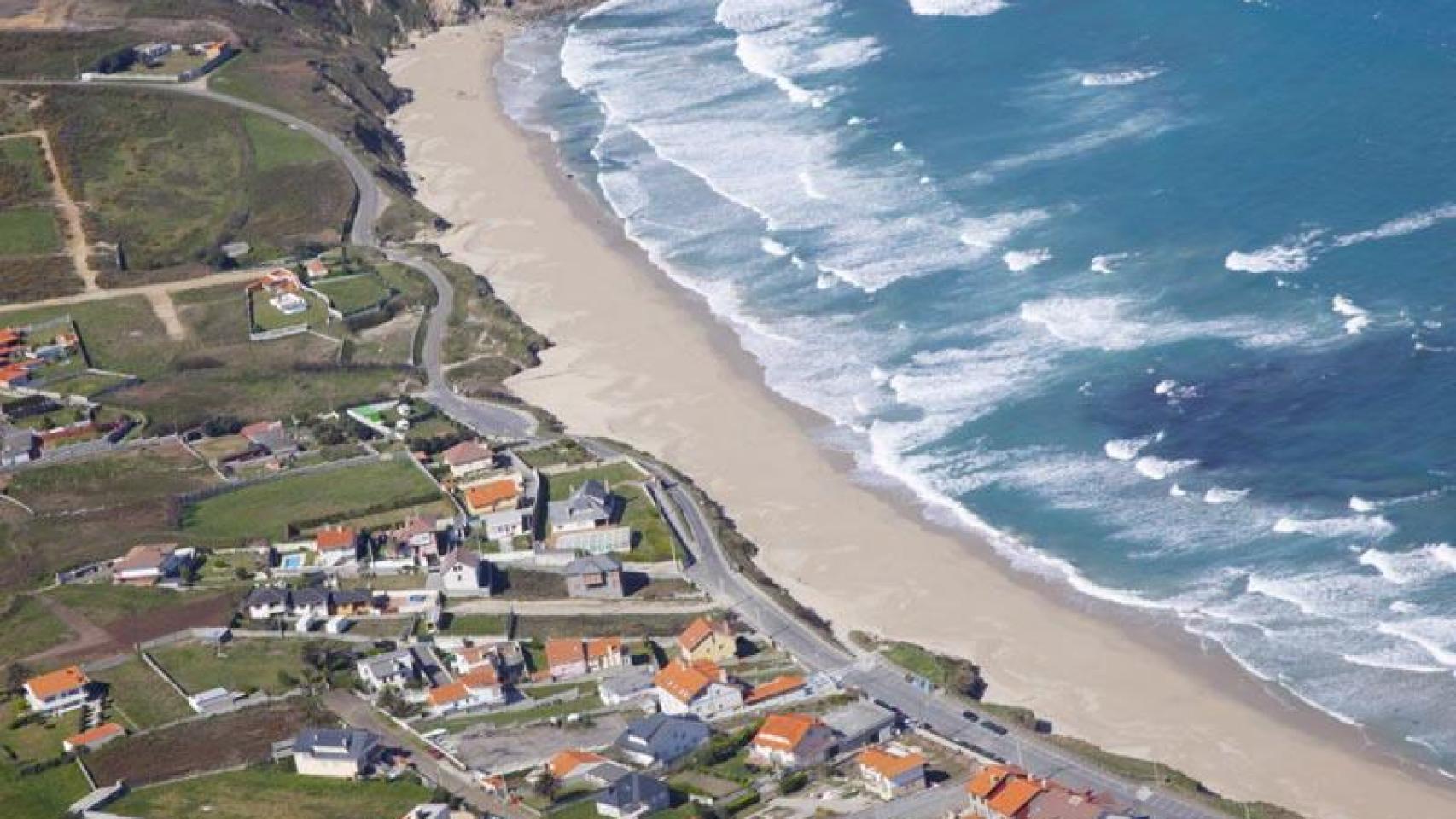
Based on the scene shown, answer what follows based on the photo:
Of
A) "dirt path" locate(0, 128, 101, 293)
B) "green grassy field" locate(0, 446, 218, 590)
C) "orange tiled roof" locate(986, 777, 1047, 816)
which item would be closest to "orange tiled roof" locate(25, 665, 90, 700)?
"green grassy field" locate(0, 446, 218, 590)

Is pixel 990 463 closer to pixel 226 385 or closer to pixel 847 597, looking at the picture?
pixel 847 597

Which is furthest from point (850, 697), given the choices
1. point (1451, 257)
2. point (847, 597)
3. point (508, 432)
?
point (1451, 257)

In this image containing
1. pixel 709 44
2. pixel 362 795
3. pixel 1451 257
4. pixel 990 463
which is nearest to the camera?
pixel 362 795

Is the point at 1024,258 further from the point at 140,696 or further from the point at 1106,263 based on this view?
the point at 140,696

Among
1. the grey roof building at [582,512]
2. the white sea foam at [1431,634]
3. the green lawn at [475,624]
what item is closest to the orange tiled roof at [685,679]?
the green lawn at [475,624]

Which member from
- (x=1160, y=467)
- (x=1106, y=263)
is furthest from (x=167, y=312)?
(x=1160, y=467)

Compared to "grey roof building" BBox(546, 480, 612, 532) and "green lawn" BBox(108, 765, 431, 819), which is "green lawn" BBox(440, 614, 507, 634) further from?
"green lawn" BBox(108, 765, 431, 819)
